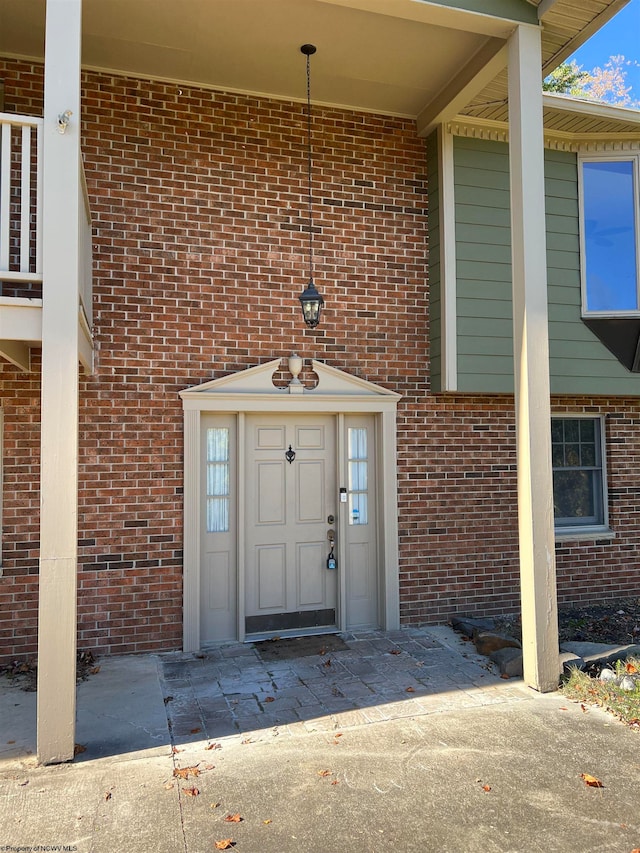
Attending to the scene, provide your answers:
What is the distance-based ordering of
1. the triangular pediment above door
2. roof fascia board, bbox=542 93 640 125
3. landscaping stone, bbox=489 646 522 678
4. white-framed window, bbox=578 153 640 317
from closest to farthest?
landscaping stone, bbox=489 646 522 678
the triangular pediment above door
roof fascia board, bbox=542 93 640 125
white-framed window, bbox=578 153 640 317

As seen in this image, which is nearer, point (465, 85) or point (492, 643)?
point (492, 643)

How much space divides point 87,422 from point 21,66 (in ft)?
9.97

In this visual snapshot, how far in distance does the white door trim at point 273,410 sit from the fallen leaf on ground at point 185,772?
6.37ft

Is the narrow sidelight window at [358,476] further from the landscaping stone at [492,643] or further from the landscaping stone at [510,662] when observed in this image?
the landscaping stone at [510,662]

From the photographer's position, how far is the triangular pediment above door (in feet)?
18.3

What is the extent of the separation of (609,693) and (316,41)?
18.2 feet

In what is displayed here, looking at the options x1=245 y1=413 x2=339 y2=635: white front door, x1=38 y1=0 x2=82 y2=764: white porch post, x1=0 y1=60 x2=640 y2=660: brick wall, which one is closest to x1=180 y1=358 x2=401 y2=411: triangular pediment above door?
x1=0 y1=60 x2=640 y2=660: brick wall

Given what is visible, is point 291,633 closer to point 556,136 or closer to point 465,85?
point 465,85

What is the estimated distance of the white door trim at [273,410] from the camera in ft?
17.9

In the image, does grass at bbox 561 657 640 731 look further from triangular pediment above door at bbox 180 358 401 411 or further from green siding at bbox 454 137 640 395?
triangular pediment above door at bbox 180 358 401 411

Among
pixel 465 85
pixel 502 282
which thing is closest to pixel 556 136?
pixel 465 85

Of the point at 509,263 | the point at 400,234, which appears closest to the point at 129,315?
the point at 400,234

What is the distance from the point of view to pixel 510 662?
193 inches

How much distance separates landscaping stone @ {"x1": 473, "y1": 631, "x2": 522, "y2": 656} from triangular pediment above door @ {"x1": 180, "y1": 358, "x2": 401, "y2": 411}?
7.49 ft
